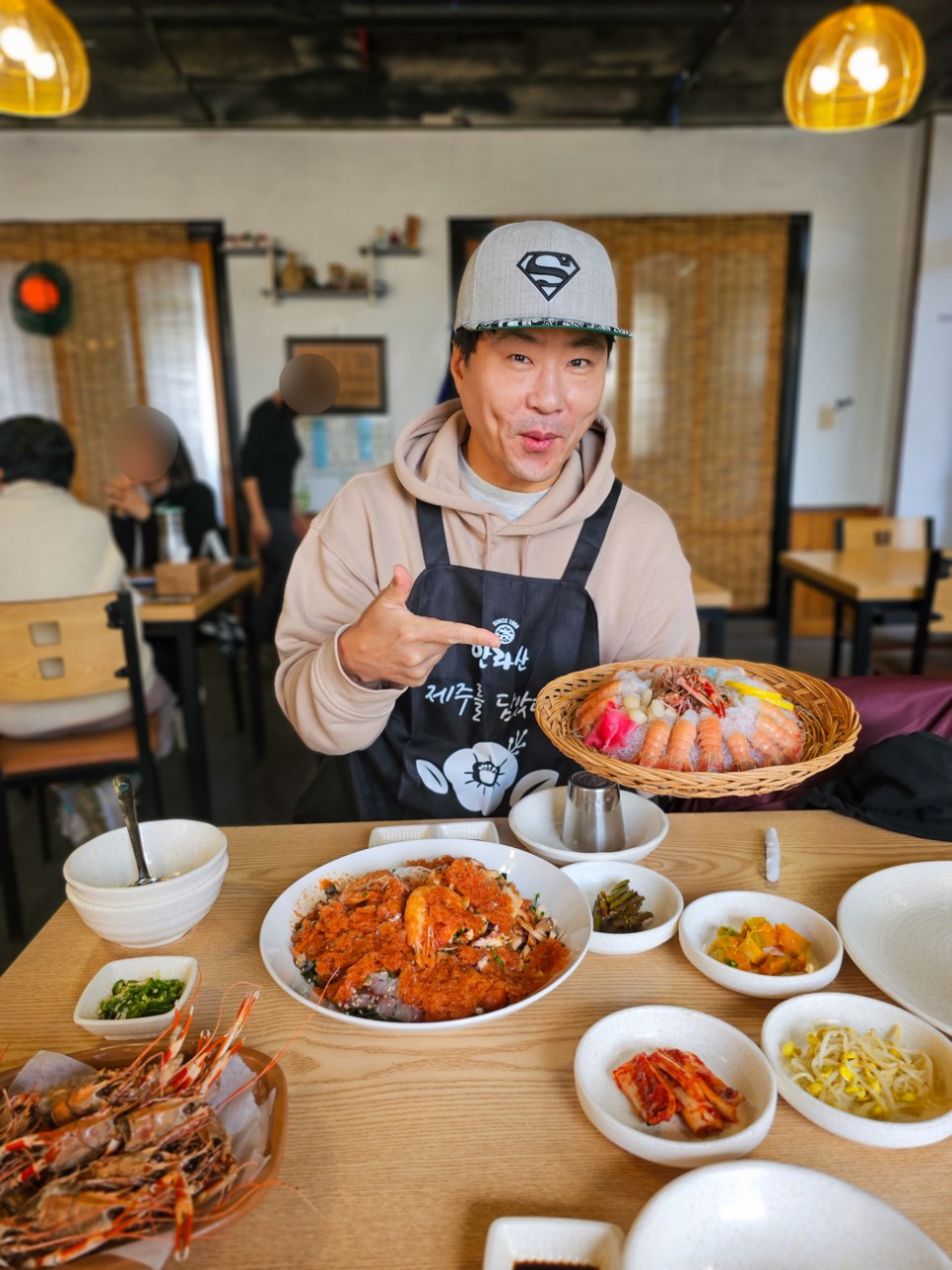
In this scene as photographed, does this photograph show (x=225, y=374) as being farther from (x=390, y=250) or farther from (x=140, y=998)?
(x=140, y=998)

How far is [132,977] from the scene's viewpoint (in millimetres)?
977

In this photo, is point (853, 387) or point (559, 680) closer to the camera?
point (559, 680)

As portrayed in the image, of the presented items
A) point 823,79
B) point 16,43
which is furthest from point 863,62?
point 16,43

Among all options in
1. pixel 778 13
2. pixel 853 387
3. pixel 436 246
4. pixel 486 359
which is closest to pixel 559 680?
pixel 486 359

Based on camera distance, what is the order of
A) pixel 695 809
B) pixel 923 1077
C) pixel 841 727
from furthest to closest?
1. pixel 695 809
2. pixel 841 727
3. pixel 923 1077

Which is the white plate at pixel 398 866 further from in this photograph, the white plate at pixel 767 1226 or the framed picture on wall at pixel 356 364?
the framed picture on wall at pixel 356 364

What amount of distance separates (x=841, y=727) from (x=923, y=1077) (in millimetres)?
586

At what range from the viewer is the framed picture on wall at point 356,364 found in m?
6.04

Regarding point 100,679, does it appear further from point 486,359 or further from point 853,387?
point 853,387

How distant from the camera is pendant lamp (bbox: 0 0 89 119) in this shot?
115 inches

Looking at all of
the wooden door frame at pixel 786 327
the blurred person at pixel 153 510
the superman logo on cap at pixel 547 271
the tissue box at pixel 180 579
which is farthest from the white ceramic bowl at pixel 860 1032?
the wooden door frame at pixel 786 327

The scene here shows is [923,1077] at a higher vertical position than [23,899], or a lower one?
higher

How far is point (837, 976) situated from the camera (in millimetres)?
992

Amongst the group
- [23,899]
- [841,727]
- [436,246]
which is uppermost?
[436,246]
